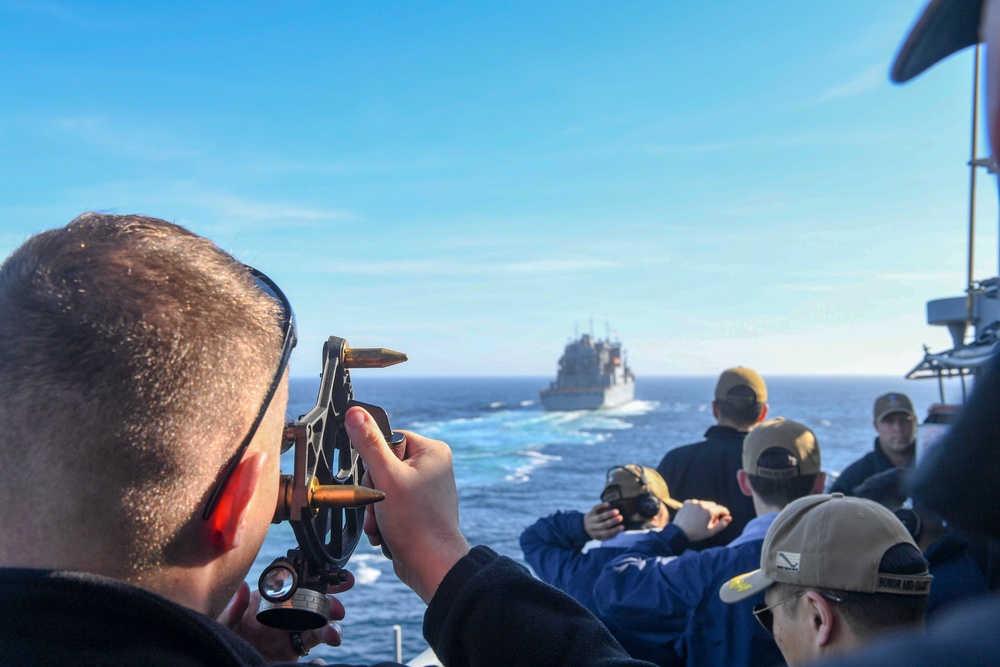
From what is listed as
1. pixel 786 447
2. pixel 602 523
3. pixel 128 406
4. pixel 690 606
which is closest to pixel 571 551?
pixel 602 523

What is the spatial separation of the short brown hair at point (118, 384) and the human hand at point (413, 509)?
255mm

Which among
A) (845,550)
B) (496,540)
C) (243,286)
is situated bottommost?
(496,540)

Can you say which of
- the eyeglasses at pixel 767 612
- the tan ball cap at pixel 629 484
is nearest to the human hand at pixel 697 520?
the tan ball cap at pixel 629 484

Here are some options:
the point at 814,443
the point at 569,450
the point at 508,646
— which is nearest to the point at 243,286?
the point at 508,646

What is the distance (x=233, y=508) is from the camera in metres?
1.21

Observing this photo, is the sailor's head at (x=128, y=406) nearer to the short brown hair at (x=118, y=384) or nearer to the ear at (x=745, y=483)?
the short brown hair at (x=118, y=384)

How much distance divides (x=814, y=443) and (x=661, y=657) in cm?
125

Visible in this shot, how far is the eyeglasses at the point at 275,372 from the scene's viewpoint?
3.97 feet

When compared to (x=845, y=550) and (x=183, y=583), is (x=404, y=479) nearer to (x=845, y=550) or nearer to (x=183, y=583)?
(x=183, y=583)

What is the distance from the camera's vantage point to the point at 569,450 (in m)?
47.0

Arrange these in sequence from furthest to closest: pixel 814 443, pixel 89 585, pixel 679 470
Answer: pixel 679 470 → pixel 814 443 → pixel 89 585

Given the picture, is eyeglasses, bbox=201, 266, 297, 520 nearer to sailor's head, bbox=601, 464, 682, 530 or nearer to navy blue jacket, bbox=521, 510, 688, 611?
navy blue jacket, bbox=521, 510, 688, 611

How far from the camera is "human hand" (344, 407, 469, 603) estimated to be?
144 centimetres

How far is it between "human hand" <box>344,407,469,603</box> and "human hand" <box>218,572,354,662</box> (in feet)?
0.75
